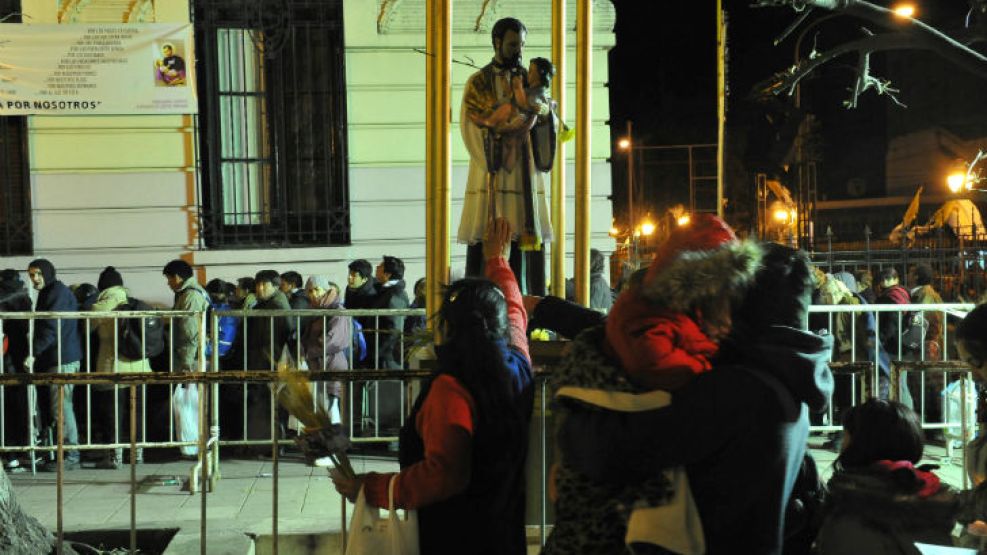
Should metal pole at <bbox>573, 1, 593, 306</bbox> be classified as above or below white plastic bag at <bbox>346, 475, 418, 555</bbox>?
above

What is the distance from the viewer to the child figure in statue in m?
6.34

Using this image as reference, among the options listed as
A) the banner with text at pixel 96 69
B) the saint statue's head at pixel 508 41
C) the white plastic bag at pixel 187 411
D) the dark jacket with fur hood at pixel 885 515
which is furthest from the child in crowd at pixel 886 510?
the banner with text at pixel 96 69

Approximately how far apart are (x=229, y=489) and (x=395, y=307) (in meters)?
2.19

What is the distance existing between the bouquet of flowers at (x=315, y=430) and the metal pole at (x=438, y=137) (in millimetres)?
2902

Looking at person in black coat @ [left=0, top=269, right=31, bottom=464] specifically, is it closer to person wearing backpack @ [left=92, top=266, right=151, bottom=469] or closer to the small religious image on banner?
person wearing backpack @ [left=92, top=266, right=151, bottom=469]

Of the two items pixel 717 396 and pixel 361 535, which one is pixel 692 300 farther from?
pixel 361 535

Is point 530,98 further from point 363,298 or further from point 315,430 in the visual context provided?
point 363,298

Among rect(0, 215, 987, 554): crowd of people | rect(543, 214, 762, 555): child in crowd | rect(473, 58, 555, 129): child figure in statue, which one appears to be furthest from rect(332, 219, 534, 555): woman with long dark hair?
rect(473, 58, 555, 129): child figure in statue

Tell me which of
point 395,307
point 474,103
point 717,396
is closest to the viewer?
point 717,396

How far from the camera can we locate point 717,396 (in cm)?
259

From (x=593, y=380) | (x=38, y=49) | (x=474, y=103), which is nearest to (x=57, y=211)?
(x=38, y=49)

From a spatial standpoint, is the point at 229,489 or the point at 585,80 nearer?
the point at 585,80

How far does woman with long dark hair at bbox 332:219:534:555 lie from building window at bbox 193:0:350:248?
933cm

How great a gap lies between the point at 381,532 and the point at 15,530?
266 cm
